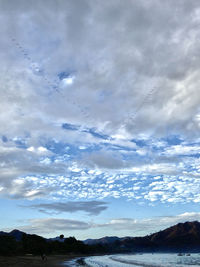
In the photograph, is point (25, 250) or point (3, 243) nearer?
point (3, 243)

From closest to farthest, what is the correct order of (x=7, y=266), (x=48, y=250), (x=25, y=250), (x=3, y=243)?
(x=7, y=266), (x=3, y=243), (x=25, y=250), (x=48, y=250)

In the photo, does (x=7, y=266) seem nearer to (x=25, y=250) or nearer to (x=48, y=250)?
(x=25, y=250)

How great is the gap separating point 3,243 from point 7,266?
6930cm

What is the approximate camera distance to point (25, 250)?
160m

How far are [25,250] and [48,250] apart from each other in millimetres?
29935

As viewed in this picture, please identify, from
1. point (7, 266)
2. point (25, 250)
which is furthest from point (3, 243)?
point (7, 266)

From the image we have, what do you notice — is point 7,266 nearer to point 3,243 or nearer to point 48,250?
point 3,243

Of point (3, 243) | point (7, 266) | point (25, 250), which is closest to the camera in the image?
point (7, 266)

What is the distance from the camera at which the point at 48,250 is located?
608 feet

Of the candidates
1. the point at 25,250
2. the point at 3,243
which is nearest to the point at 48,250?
the point at 25,250

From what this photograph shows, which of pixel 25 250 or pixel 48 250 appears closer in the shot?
pixel 25 250

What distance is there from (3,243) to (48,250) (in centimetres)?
7745

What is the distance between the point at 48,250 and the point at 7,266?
142877mm

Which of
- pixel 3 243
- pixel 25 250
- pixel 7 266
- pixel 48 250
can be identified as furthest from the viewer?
pixel 48 250
